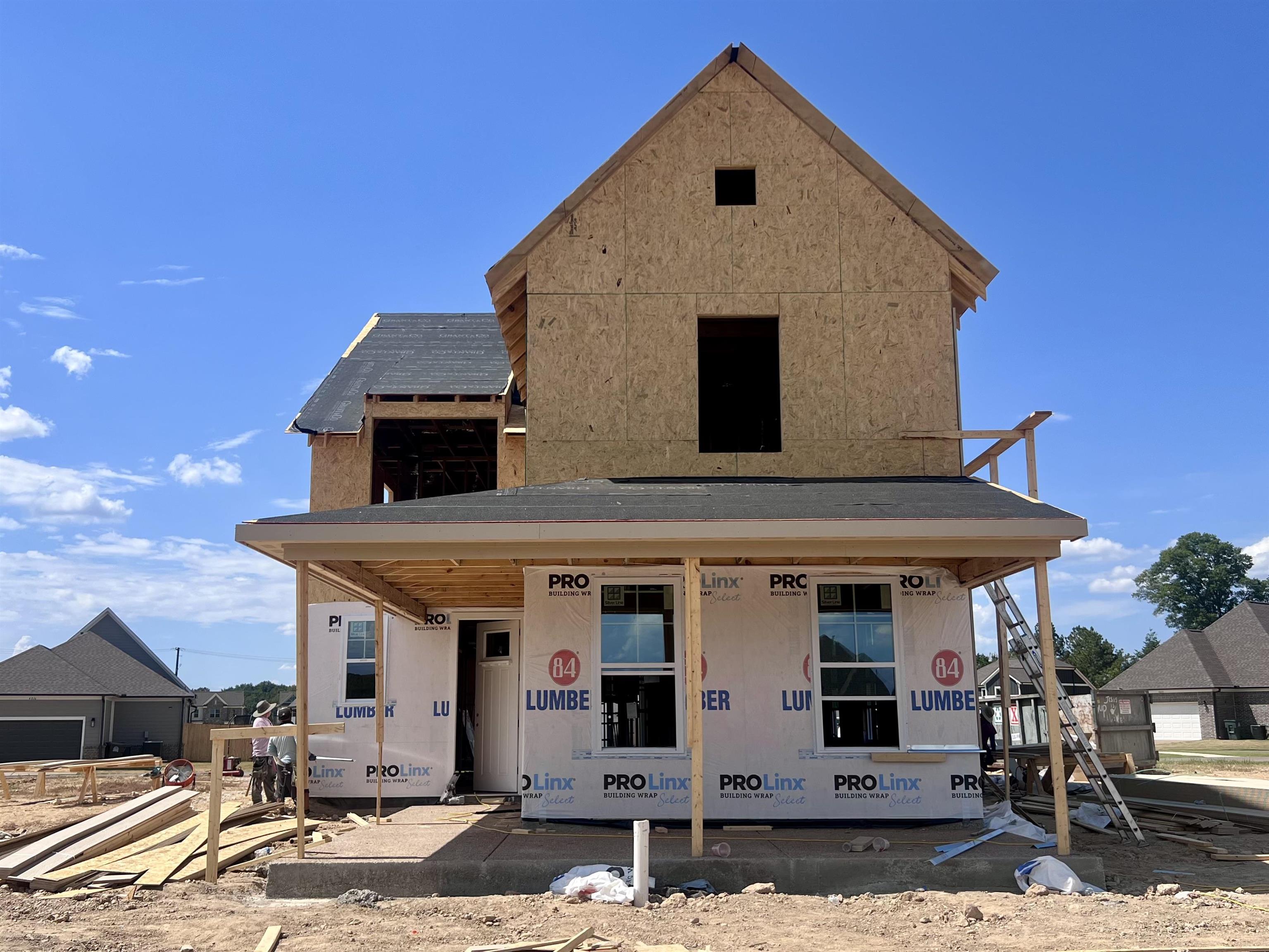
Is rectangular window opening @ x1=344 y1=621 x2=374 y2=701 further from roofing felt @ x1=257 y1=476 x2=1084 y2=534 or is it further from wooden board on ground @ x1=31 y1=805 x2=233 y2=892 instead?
roofing felt @ x1=257 y1=476 x2=1084 y2=534

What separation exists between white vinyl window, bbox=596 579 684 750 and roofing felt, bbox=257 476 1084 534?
140 centimetres

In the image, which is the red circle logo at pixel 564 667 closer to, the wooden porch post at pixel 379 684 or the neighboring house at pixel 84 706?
the wooden porch post at pixel 379 684

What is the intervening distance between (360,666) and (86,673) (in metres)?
24.5

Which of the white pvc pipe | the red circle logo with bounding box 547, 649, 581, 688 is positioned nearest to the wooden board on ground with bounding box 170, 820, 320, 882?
the red circle logo with bounding box 547, 649, 581, 688

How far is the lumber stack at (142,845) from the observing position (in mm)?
9688

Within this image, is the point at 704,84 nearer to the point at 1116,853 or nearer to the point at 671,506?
the point at 671,506

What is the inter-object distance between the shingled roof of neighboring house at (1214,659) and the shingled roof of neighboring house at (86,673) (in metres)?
38.0

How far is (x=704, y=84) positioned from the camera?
12422 millimetres

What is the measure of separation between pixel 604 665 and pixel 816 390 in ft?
13.3

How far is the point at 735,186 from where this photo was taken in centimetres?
1252

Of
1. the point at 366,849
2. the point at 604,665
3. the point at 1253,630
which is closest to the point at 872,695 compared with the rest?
the point at 604,665

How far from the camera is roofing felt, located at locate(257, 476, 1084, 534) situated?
29.0 ft

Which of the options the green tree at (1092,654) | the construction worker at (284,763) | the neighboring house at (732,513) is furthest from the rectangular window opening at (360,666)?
the green tree at (1092,654)

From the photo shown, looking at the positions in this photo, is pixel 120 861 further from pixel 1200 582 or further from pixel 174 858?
pixel 1200 582
